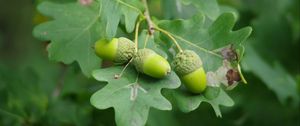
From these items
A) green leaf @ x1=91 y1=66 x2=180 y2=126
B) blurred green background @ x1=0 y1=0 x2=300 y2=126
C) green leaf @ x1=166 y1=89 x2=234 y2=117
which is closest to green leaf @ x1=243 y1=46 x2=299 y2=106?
blurred green background @ x1=0 y1=0 x2=300 y2=126

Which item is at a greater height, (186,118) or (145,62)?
(145,62)

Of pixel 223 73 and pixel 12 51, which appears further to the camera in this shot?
pixel 12 51

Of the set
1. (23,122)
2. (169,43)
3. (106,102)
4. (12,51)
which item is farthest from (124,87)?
(12,51)

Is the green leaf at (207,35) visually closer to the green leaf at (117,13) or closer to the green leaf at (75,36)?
the green leaf at (117,13)

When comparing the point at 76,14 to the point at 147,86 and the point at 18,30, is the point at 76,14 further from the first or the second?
the point at 18,30

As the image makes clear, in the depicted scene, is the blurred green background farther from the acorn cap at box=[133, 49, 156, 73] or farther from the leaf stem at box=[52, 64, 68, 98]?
the acorn cap at box=[133, 49, 156, 73]

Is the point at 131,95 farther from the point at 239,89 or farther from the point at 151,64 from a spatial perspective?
the point at 239,89
